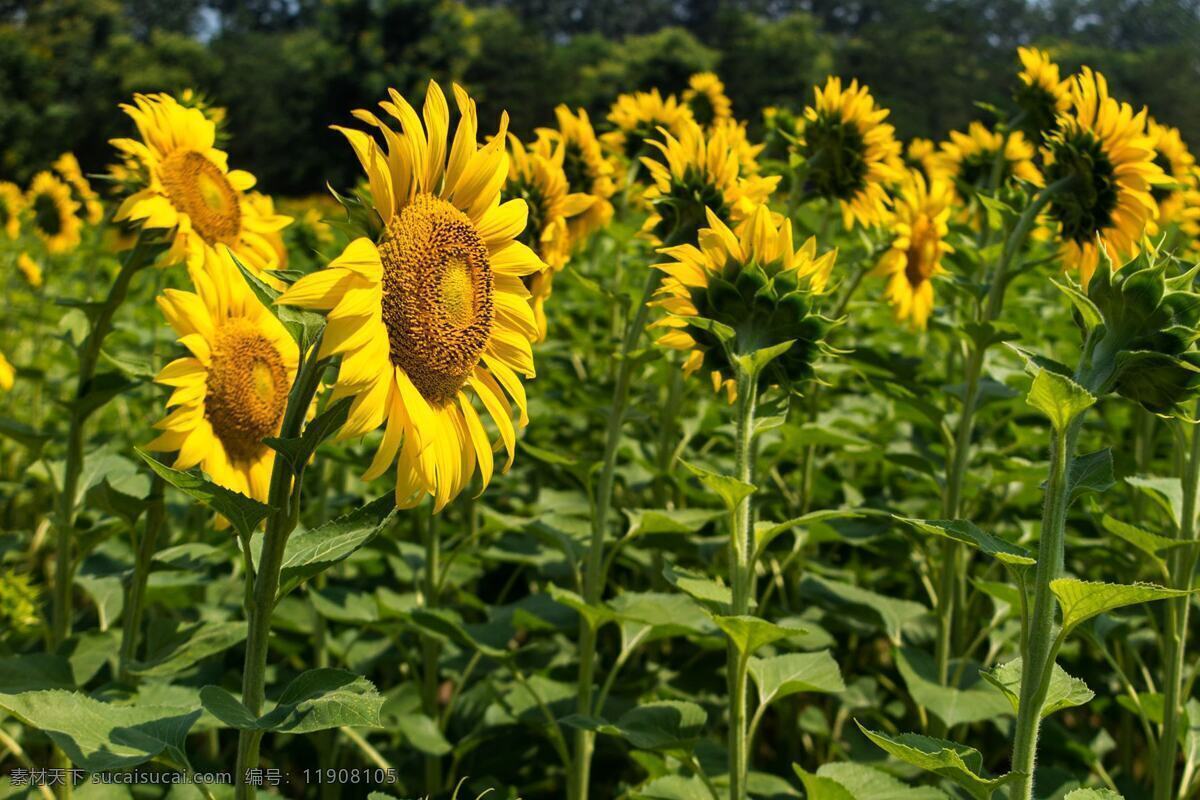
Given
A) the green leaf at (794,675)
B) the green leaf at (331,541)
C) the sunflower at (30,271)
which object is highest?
the sunflower at (30,271)

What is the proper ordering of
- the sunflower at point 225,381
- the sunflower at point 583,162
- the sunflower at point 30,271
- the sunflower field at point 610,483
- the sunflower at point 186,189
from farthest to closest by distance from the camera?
1. the sunflower at point 30,271
2. the sunflower at point 583,162
3. the sunflower at point 186,189
4. the sunflower at point 225,381
5. the sunflower field at point 610,483

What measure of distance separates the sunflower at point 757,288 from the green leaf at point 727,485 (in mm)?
208

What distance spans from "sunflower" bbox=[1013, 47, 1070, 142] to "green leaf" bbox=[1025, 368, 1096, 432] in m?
1.65

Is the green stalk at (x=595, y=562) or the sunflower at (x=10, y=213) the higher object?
the sunflower at (x=10, y=213)

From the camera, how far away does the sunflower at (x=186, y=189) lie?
1617mm

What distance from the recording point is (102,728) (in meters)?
1.12

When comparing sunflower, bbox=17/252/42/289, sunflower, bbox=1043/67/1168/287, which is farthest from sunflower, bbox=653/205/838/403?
sunflower, bbox=17/252/42/289

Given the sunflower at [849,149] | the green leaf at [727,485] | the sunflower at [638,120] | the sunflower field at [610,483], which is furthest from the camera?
the sunflower at [638,120]

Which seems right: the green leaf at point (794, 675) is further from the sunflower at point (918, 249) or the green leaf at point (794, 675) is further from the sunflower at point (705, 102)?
the sunflower at point (705, 102)

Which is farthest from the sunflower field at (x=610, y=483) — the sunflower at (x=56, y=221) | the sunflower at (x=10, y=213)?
the sunflower at (x=10, y=213)

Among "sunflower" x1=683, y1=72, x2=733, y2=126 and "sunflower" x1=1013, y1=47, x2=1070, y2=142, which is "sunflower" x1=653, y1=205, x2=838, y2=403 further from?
"sunflower" x1=683, y1=72, x2=733, y2=126

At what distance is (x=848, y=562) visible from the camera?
113 inches

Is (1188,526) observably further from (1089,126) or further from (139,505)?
(139,505)

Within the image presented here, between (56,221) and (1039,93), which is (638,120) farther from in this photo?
(56,221)
